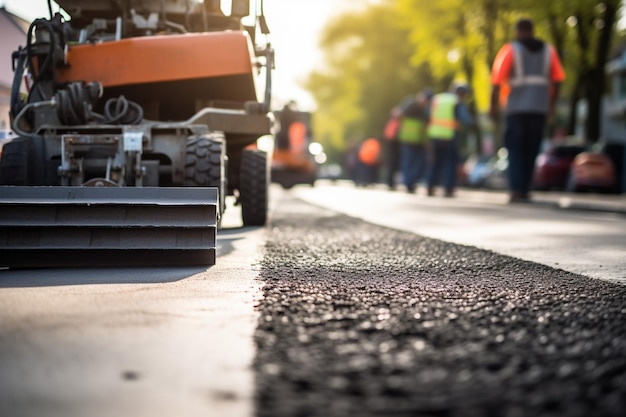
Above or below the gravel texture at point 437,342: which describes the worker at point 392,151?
above

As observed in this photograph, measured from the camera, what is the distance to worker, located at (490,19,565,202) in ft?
42.1

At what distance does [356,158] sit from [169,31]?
27.3m

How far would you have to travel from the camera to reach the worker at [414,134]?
66.9 feet

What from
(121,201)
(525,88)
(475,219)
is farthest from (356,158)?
(121,201)

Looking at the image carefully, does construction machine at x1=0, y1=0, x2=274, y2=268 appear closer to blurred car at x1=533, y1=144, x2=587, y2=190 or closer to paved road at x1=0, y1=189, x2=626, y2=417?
paved road at x1=0, y1=189, x2=626, y2=417

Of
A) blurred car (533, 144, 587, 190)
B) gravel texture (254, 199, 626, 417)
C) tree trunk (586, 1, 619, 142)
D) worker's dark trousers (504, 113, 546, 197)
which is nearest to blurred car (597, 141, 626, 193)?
blurred car (533, 144, 587, 190)

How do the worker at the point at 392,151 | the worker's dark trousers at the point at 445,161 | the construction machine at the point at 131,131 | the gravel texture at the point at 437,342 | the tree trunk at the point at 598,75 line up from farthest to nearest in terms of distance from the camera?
1. the tree trunk at the point at 598,75
2. the worker at the point at 392,151
3. the worker's dark trousers at the point at 445,161
4. the construction machine at the point at 131,131
5. the gravel texture at the point at 437,342

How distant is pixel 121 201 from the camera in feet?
15.5

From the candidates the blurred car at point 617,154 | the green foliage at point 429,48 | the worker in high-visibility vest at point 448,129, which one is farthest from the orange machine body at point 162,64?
the green foliage at point 429,48

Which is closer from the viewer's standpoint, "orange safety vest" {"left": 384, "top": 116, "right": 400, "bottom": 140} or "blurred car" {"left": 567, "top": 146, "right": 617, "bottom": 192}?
"blurred car" {"left": 567, "top": 146, "right": 617, "bottom": 192}

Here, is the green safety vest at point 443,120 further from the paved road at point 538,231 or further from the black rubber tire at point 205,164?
the black rubber tire at point 205,164

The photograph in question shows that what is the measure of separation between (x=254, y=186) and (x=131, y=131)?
6.34ft

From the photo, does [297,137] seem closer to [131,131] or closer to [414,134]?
[414,134]

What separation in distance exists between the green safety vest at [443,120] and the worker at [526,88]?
415cm
